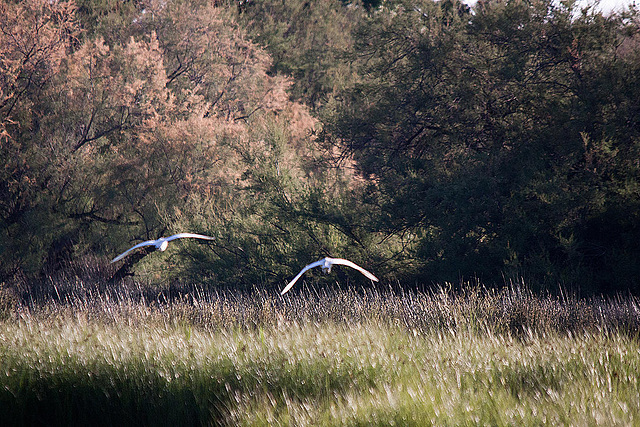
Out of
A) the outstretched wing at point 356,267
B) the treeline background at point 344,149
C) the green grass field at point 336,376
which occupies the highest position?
the treeline background at point 344,149

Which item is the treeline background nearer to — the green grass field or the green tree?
the green tree

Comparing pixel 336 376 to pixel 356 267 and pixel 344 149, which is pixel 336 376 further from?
pixel 344 149

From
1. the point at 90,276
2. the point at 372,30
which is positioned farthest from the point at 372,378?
the point at 90,276

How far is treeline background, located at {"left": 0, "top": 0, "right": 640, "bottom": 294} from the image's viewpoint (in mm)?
13039

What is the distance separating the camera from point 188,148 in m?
20.7

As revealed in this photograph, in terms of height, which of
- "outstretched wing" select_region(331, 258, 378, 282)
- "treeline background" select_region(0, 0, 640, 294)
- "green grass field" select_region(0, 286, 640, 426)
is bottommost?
"green grass field" select_region(0, 286, 640, 426)

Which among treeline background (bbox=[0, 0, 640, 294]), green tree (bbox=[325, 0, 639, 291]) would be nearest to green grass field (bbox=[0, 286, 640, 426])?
green tree (bbox=[325, 0, 639, 291])

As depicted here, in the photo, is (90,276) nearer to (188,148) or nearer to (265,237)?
(188,148)

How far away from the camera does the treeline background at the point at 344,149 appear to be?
513 inches

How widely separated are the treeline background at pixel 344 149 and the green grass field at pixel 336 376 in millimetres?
3852

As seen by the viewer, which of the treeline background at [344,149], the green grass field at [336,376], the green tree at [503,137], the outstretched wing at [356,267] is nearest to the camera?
the green grass field at [336,376]

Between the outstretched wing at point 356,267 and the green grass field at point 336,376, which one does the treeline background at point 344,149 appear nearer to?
the green grass field at point 336,376

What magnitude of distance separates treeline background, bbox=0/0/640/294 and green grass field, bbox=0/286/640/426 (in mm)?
3852

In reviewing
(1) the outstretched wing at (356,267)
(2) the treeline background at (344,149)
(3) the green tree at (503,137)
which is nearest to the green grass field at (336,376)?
(1) the outstretched wing at (356,267)
